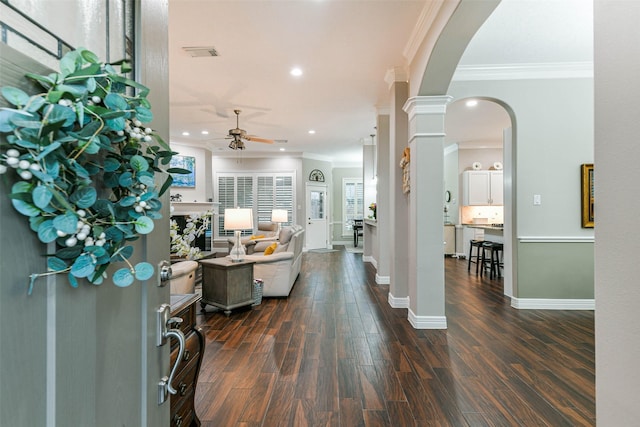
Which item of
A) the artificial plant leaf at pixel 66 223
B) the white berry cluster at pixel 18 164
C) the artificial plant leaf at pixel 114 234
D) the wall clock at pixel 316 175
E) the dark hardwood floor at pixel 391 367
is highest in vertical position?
the wall clock at pixel 316 175

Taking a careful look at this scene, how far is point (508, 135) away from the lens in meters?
4.23

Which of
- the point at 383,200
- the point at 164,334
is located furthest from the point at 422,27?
the point at 164,334

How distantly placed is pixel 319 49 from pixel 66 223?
3.48m

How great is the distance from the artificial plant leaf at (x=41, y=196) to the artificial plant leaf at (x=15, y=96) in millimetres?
115

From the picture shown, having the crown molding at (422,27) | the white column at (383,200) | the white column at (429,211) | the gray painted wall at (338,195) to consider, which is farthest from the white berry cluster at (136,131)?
the gray painted wall at (338,195)

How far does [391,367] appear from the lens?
2420 millimetres

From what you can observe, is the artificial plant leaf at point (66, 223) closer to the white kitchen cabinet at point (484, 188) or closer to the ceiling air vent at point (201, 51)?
the ceiling air vent at point (201, 51)

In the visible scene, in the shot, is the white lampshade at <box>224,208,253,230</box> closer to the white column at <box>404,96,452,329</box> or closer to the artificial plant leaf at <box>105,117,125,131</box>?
the white column at <box>404,96,452,329</box>

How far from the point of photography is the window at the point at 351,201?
10984 mm

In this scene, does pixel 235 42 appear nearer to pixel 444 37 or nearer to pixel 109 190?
pixel 444 37

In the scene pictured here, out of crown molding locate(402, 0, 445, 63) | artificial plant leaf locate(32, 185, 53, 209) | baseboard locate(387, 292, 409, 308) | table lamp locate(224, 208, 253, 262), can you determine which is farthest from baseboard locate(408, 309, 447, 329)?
artificial plant leaf locate(32, 185, 53, 209)

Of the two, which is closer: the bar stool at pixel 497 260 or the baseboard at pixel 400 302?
the baseboard at pixel 400 302

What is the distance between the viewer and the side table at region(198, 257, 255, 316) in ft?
12.0

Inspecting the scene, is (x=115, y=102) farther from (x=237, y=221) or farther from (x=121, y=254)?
(x=237, y=221)
